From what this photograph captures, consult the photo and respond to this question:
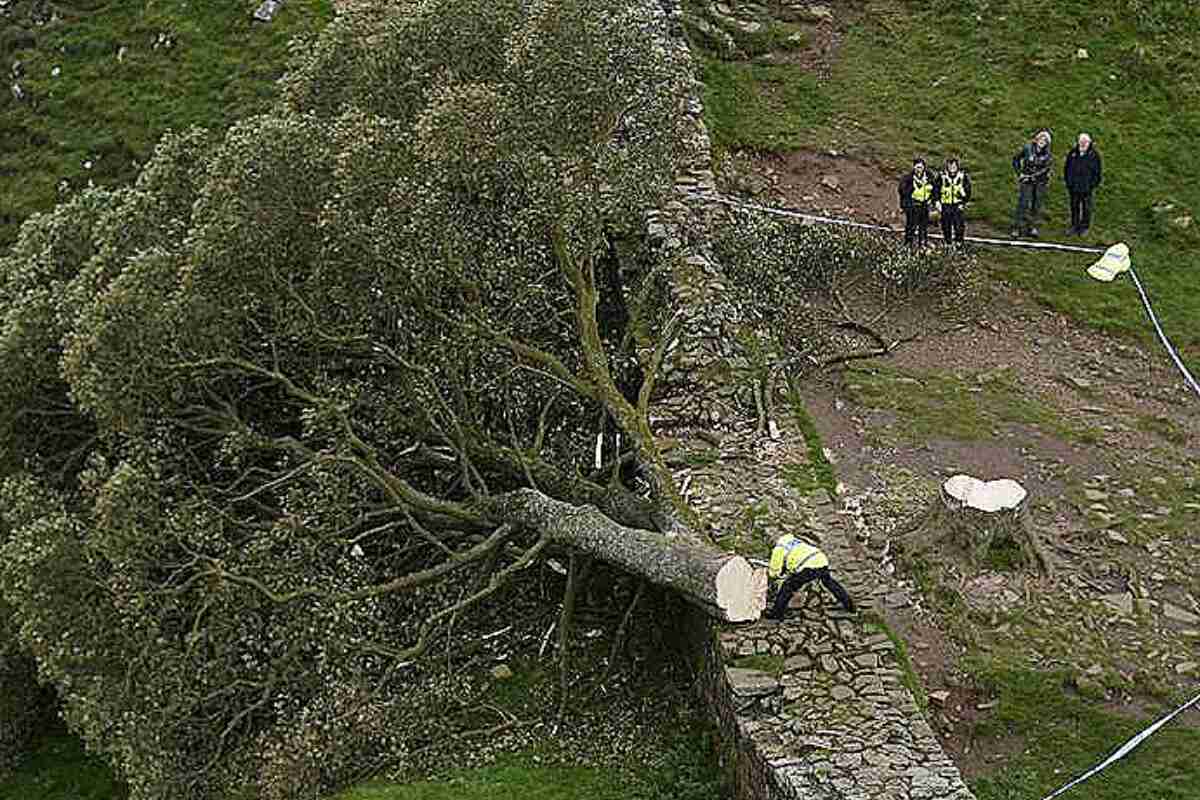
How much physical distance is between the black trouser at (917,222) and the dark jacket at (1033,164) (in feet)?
7.30

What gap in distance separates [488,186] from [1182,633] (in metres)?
11.7

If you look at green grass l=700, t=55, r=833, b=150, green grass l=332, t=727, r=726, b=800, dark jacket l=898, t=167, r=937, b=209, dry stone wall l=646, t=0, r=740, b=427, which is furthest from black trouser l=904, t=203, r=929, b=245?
green grass l=332, t=727, r=726, b=800

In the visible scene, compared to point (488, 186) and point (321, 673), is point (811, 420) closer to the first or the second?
point (488, 186)

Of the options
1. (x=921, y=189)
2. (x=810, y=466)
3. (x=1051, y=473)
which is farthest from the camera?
(x=921, y=189)

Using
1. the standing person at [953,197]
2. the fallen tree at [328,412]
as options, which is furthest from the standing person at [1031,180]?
the fallen tree at [328,412]

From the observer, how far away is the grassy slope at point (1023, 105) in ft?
96.9

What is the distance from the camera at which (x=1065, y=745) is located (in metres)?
18.3

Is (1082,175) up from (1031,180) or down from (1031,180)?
up

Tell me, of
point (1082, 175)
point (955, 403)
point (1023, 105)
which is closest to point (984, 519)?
point (955, 403)

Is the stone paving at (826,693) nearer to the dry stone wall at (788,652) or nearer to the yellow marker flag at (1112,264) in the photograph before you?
the dry stone wall at (788,652)

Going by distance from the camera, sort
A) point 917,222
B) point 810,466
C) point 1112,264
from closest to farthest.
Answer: point 810,466, point 1112,264, point 917,222

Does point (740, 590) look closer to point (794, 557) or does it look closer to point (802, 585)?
point (794, 557)

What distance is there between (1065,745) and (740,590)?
4777 millimetres

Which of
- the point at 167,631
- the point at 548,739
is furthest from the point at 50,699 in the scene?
the point at 548,739
